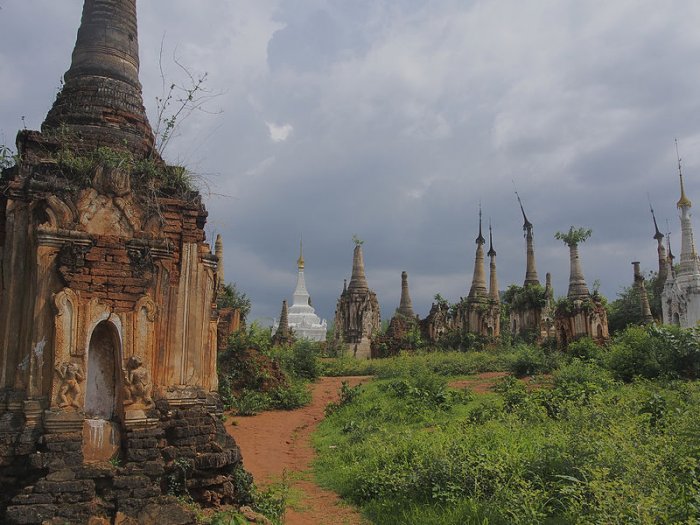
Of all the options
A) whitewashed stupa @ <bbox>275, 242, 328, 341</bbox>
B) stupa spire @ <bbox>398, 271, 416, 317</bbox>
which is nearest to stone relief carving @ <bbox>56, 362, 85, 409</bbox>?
stupa spire @ <bbox>398, 271, 416, 317</bbox>

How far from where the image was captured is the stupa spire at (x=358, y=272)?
34688 millimetres

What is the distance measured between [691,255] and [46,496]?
95.7 ft

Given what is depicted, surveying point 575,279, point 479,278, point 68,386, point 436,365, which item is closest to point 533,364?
point 436,365

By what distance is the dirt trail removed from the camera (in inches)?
324

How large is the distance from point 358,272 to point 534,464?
2789 centimetres

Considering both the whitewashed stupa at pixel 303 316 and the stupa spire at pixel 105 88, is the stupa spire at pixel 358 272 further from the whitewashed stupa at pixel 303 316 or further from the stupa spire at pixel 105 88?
the stupa spire at pixel 105 88

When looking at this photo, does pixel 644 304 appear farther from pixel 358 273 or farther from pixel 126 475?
pixel 126 475

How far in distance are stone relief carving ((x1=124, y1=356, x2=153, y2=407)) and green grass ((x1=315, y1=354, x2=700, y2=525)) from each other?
334 centimetres

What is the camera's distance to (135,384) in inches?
282

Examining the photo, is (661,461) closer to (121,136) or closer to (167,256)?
(167,256)

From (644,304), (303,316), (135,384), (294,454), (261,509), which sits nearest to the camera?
(135,384)

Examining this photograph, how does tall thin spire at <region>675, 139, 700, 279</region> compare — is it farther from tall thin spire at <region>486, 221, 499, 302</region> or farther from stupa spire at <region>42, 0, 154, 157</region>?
stupa spire at <region>42, 0, 154, 157</region>

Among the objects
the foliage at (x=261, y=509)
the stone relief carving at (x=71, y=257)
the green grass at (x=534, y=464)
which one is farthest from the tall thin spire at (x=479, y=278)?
the stone relief carving at (x=71, y=257)

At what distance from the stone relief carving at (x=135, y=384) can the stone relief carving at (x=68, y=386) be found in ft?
1.86
